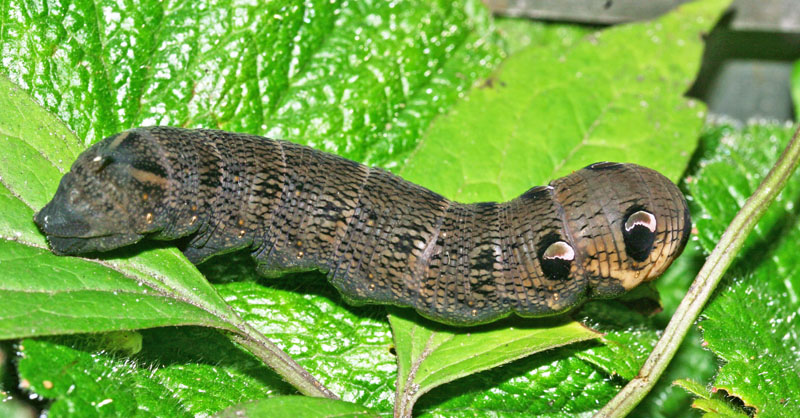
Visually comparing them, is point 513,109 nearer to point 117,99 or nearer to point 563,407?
point 563,407

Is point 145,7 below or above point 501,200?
above

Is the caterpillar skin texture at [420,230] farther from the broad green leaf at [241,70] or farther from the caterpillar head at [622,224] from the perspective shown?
the broad green leaf at [241,70]

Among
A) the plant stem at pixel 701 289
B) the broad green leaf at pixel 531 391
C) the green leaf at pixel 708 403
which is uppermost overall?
the plant stem at pixel 701 289

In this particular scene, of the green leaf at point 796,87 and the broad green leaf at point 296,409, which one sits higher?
the green leaf at point 796,87

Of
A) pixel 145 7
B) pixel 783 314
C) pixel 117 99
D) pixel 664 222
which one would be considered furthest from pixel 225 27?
pixel 783 314

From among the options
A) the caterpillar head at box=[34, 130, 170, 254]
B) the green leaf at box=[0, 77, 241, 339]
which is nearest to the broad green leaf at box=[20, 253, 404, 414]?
the green leaf at box=[0, 77, 241, 339]

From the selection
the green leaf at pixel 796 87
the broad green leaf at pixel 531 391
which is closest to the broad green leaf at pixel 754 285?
the green leaf at pixel 796 87

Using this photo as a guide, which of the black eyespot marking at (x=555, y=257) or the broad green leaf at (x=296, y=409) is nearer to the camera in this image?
the broad green leaf at (x=296, y=409)
